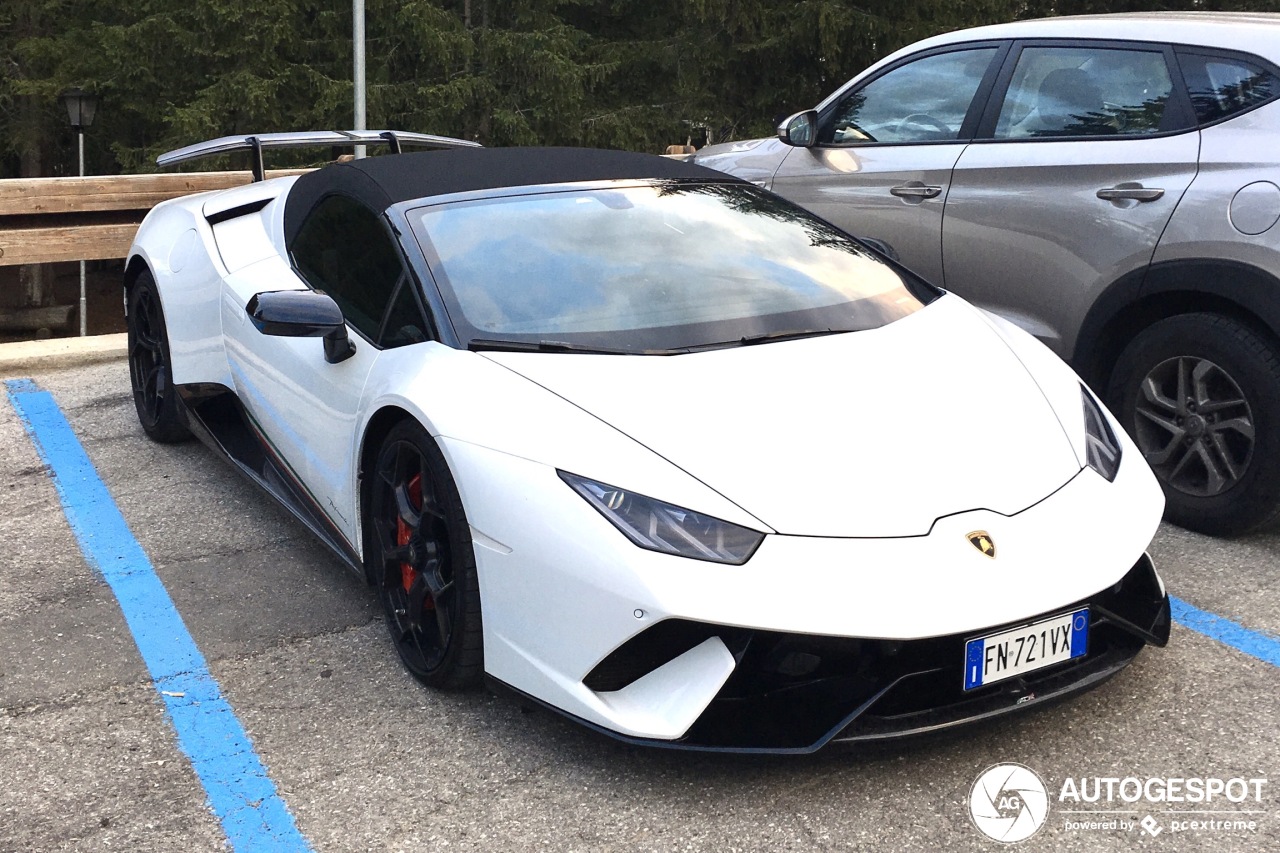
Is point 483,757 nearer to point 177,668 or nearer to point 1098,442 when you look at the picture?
point 177,668

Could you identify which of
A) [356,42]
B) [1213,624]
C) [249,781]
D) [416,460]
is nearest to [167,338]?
[416,460]

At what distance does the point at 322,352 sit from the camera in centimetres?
384

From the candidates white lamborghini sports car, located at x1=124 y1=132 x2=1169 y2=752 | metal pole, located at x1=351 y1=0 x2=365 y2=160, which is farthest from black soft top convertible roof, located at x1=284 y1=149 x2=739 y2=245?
metal pole, located at x1=351 y1=0 x2=365 y2=160

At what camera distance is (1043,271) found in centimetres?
478

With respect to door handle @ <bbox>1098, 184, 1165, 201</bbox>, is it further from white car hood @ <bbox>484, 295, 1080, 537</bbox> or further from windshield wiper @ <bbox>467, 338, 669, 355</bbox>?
windshield wiper @ <bbox>467, 338, 669, 355</bbox>

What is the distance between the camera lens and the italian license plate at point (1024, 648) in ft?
8.84

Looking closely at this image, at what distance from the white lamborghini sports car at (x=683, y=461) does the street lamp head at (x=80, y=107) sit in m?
18.6

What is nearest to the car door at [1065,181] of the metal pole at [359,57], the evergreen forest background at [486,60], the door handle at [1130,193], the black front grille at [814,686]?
the door handle at [1130,193]

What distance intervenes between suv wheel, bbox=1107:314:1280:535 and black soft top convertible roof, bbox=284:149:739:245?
60.8 inches

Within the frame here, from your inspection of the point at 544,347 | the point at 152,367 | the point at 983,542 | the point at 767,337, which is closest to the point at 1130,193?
the point at 767,337

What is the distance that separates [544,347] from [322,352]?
0.88m

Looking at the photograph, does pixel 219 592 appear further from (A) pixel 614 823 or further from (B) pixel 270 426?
(A) pixel 614 823

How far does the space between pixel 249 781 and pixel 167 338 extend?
8.58 ft

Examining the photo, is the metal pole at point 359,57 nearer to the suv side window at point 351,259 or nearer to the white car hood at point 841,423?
the suv side window at point 351,259
